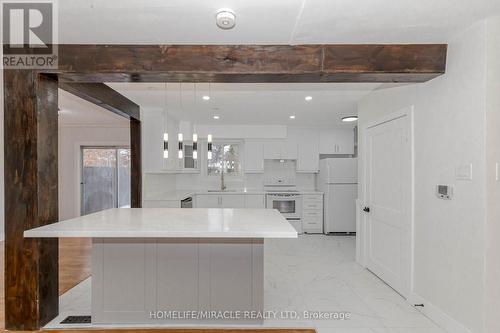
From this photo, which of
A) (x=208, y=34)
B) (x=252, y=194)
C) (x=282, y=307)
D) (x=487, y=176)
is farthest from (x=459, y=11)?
(x=252, y=194)

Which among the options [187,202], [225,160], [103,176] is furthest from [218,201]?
[103,176]

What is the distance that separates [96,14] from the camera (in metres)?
1.96

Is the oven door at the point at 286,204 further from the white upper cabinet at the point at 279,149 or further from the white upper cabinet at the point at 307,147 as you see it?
the white upper cabinet at the point at 279,149

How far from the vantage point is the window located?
260 inches

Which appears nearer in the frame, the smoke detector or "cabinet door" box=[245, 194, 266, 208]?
the smoke detector

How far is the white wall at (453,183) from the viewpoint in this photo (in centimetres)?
209

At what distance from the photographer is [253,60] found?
2.38m

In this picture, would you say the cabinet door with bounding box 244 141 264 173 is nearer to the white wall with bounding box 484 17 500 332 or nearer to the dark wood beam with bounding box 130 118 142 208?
the dark wood beam with bounding box 130 118 142 208

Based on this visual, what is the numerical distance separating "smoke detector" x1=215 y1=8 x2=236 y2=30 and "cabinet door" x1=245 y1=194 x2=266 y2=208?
4372 millimetres

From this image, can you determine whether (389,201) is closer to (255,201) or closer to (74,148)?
(255,201)

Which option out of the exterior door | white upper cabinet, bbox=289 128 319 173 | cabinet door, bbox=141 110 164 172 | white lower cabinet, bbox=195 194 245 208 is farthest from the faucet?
the exterior door

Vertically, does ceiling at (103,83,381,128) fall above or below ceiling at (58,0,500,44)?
below

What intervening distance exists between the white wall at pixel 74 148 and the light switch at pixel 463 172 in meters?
6.25

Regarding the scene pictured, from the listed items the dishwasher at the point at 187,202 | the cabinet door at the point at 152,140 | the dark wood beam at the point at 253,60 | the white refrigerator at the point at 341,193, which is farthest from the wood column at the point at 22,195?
the white refrigerator at the point at 341,193
